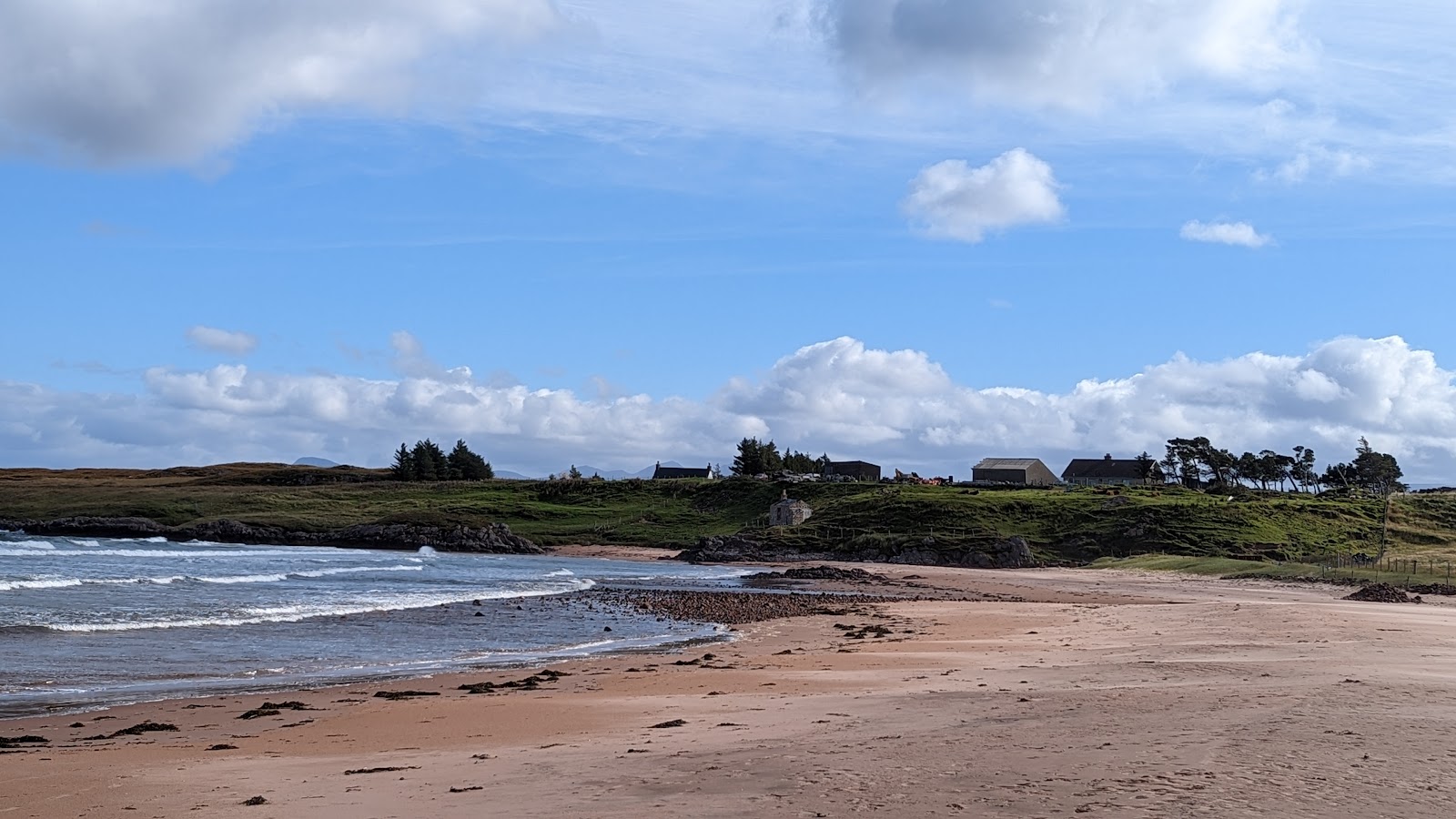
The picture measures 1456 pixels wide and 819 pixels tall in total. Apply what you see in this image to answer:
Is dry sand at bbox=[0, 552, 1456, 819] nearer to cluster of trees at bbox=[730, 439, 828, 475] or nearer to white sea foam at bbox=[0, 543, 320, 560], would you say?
white sea foam at bbox=[0, 543, 320, 560]

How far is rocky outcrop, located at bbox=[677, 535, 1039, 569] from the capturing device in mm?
69000

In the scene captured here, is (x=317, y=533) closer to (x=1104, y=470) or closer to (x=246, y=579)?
(x=246, y=579)

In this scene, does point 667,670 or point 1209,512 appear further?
point 1209,512

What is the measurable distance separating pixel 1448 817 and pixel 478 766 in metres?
8.01

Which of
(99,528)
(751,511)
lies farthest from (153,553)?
(751,511)

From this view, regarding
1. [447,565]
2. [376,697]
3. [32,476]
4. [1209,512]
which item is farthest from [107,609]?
[32,476]

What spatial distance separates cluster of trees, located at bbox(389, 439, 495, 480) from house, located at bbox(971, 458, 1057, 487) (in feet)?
193

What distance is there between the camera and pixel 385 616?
3234 cm

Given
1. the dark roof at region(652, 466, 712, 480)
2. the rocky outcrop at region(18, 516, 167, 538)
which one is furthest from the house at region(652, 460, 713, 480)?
the rocky outcrop at region(18, 516, 167, 538)

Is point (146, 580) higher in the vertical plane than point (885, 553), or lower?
lower

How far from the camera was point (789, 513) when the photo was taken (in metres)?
91.2

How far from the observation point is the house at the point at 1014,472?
127 meters

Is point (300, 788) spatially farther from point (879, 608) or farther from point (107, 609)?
point (879, 608)

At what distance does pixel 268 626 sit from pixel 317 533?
71.7 metres
